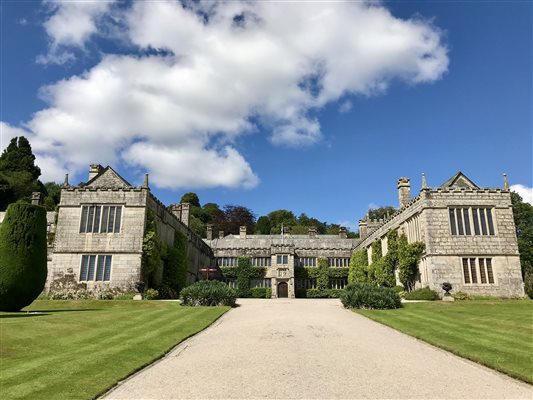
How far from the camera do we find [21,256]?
20.1m

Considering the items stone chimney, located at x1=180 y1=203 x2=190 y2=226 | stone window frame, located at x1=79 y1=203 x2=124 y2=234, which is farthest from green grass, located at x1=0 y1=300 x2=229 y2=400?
stone chimney, located at x1=180 y1=203 x2=190 y2=226

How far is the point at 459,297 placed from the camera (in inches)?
1057

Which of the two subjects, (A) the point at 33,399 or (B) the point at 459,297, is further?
(B) the point at 459,297

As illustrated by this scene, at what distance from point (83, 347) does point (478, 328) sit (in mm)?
12854

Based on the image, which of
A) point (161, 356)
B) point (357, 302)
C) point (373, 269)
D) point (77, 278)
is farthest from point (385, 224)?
point (161, 356)

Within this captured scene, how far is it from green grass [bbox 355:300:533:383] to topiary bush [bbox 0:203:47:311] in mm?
15597

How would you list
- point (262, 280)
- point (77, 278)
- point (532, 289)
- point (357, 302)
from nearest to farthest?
point (357, 302) < point (77, 278) < point (532, 289) < point (262, 280)

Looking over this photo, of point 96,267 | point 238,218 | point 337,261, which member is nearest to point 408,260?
point 337,261

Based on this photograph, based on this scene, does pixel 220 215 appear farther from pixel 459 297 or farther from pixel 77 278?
pixel 459 297

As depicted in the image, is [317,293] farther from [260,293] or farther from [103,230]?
[103,230]

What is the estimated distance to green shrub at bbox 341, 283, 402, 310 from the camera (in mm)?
22328

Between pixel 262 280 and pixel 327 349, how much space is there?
36812 mm

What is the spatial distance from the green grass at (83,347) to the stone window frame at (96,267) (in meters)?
10.4

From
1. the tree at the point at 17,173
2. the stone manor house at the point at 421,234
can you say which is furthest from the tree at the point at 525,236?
the tree at the point at 17,173
